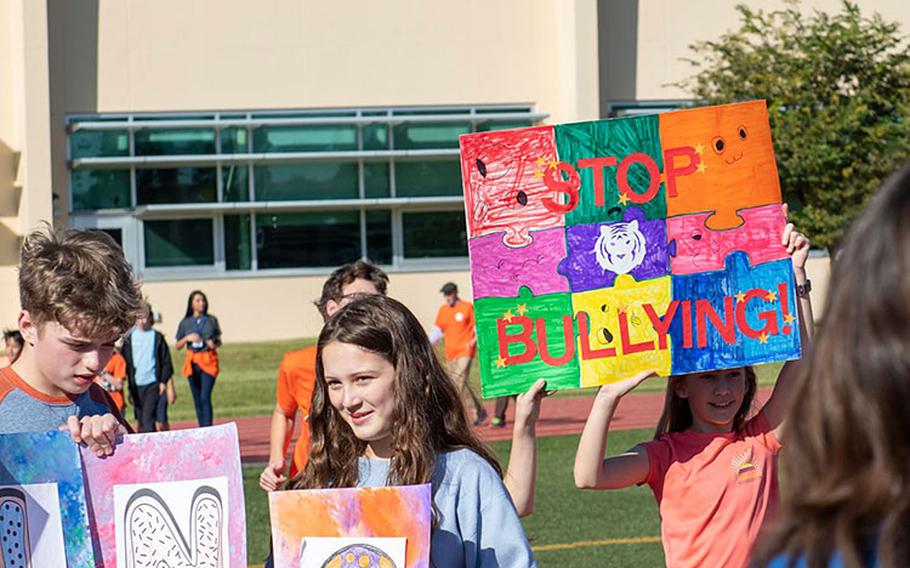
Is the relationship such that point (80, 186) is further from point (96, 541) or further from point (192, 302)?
point (96, 541)

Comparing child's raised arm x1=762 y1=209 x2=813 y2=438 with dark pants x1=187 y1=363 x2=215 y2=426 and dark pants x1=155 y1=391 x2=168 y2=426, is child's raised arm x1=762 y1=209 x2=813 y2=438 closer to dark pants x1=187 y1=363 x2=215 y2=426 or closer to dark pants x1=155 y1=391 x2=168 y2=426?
dark pants x1=155 y1=391 x2=168 y2=426

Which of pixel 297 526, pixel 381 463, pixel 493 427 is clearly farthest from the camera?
pixel 493 427

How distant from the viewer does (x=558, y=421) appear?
1859 centimetres

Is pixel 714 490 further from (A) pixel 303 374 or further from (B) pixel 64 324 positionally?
(A) pixel 303 374

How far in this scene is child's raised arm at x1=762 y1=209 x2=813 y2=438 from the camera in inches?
169

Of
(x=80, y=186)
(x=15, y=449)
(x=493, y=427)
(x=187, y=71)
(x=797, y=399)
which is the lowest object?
(x=493, y=427)

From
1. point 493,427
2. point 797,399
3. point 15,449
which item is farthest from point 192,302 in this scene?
point 797,399

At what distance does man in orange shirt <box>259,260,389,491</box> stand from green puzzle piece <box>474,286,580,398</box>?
2.31 m

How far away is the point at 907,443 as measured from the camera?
5.25 ft

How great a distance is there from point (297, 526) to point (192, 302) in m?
15.0

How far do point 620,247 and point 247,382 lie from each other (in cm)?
2146

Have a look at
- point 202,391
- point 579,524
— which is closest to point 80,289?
point 579,524

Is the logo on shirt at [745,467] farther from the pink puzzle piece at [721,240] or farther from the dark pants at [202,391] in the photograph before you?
the dark pants at [202,391]

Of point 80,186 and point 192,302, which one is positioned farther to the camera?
point 80,186
